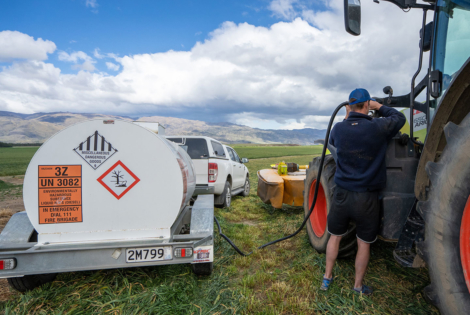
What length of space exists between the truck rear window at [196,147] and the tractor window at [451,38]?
15.8 feet

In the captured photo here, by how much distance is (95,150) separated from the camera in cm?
286

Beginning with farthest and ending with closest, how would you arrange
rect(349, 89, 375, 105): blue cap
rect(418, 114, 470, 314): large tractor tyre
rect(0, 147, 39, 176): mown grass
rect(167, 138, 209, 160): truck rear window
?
1. rect(0, 147, 39, 176): mown grass
2. rect(167, 138, 209, 160): truck rear window
3. rect(349, 89, 375, 105): blue cap
4. rect(418, 114, 470, 314): large tractor tyre

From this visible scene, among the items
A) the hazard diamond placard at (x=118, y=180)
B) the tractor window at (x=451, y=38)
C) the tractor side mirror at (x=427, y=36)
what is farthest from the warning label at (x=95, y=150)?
the tractor side mirror at (x=427, y=36)

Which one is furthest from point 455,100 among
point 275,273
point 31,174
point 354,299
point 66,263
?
point 31,174

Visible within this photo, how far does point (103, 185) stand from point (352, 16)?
115 inches

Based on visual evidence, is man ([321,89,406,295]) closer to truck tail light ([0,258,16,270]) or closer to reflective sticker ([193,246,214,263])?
reflective sticker ([193,246,214,263])

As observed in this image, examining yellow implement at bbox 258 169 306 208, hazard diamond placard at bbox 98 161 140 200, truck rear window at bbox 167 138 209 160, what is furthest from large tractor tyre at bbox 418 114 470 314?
truck rear window at bbox 167 138 209 160

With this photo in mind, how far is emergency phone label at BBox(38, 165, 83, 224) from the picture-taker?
2803mm

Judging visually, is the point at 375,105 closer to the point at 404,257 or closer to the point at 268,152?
the point at 404,257

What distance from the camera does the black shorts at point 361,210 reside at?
2594 millimetres

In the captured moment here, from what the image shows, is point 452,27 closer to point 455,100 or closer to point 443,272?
point 455,100

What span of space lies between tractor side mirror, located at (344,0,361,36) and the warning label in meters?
2.60

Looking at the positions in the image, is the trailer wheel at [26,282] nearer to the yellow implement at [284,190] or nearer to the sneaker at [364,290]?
the sneaker at [364,290]

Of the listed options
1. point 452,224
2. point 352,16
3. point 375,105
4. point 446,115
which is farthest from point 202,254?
point 352,16
